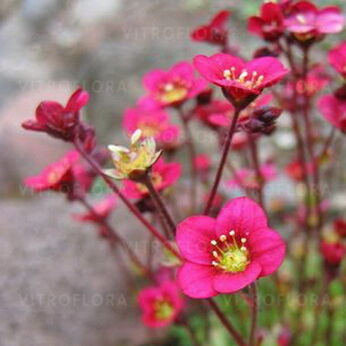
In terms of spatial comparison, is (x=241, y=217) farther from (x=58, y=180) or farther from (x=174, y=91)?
(x=174, y=91)

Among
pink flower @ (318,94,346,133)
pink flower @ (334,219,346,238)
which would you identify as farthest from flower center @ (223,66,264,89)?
pink flower @ (334,219,346,238)

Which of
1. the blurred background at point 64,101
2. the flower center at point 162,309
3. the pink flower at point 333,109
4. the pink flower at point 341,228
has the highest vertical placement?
the pink flower at point 333,109

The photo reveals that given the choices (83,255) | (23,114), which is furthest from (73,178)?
(23,114)

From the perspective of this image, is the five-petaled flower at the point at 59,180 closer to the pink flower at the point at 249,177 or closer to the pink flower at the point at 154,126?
the pink flower at the point at 154,126

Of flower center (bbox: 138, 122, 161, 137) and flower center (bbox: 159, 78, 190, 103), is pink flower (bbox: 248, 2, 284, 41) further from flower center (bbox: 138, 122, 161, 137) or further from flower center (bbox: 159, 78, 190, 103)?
flower center (bbox: 138, 122, 161, 137)

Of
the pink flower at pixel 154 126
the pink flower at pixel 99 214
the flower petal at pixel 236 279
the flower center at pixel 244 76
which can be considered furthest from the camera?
the pink flower at pixel 154 126

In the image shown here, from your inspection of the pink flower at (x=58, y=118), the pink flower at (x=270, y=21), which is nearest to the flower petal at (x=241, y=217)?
the pink flower at (x=58, y=118)

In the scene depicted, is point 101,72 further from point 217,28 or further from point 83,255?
point 217,28
